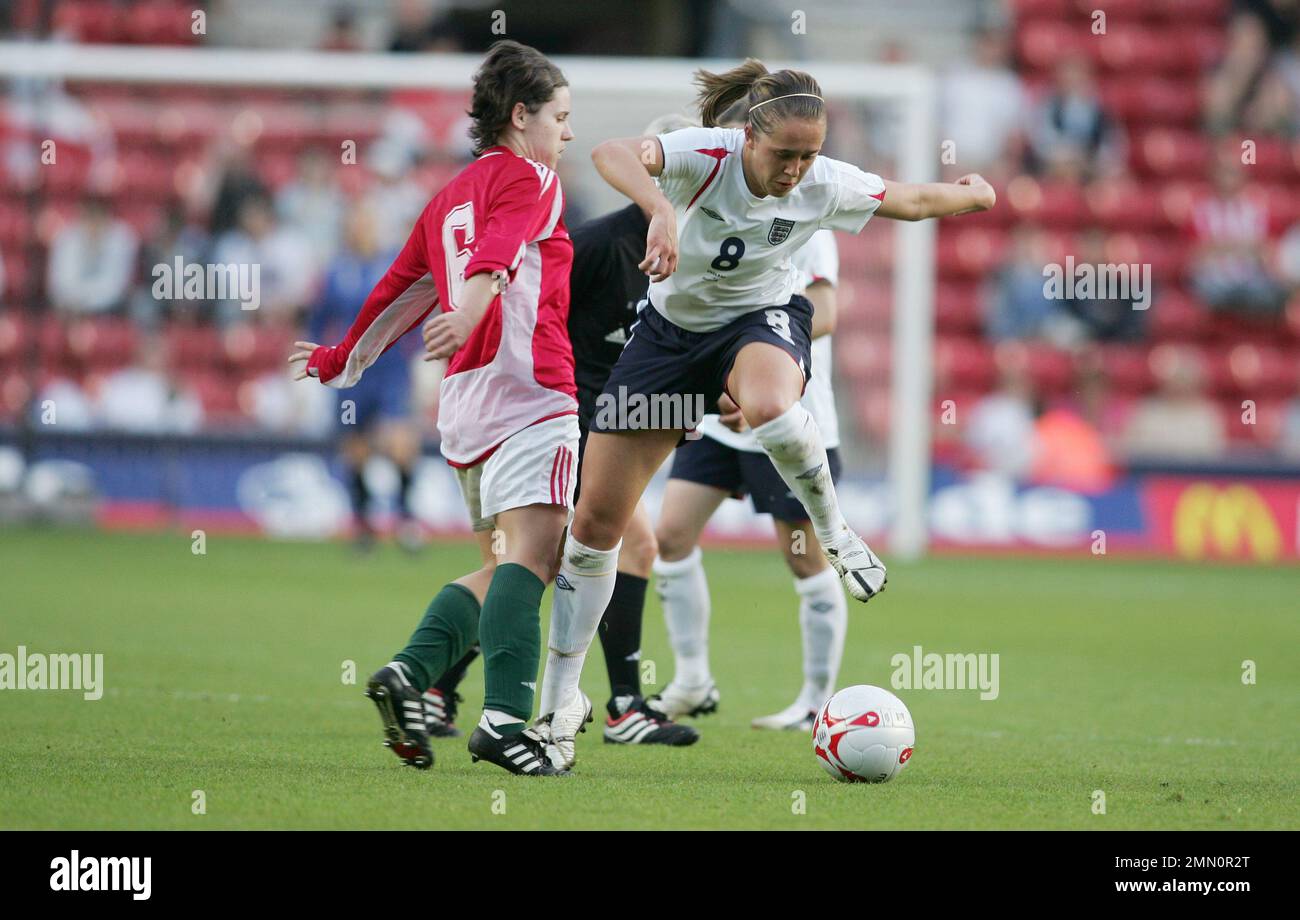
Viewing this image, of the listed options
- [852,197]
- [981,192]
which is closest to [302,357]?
[852,197]

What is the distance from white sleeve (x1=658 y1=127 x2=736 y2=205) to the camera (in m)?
5.23

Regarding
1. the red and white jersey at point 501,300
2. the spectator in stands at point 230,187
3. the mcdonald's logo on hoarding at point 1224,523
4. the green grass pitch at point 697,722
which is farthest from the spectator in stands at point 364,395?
the red and white jersey at point 501,300

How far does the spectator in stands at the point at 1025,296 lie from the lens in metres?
17.4

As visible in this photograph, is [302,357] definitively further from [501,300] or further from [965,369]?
[965,369]

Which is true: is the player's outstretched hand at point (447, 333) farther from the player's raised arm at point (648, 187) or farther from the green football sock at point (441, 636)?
the green football sock at point (441, 636)

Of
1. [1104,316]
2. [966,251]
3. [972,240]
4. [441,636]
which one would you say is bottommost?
[441,636]

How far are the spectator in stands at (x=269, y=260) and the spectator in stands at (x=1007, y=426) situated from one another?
20.9 feet

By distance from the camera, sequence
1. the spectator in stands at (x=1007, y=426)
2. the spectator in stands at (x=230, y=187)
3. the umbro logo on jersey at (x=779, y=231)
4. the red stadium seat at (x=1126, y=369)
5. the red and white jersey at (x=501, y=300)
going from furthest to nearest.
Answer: the red stadium seat at (x=1126, y=369) → the spectator in stands at (x=1007, y=426) → the spectator in stands at (x=230, y=187) → the umbro logo on jersey at (x=779, y=231) → the red and white jersey at (x=501, y=300)

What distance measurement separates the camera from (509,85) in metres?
5.14

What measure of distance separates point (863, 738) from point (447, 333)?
69.6 inches

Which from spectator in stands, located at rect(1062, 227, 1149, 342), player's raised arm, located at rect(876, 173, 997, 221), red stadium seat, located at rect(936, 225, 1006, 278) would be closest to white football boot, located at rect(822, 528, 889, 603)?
player's raised arm, located at rect(876, 173, 997, 221)

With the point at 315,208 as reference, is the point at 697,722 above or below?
below

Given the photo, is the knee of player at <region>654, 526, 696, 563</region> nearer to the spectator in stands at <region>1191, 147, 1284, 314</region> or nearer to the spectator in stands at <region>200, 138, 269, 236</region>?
the spectator in stands at <region>200, 138, 269, 236</region>

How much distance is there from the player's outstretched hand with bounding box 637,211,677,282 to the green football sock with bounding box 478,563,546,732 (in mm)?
1010
